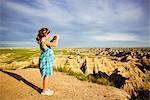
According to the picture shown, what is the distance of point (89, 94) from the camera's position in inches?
278

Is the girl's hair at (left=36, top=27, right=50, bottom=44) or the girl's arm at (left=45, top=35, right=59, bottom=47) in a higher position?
the girl's hair at (left=36, top=27, right=50, bottom=44)

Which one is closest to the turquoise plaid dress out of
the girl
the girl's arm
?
the girl

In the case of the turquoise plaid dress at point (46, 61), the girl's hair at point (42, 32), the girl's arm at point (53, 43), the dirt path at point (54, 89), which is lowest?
the dirt path at point (54, 89)

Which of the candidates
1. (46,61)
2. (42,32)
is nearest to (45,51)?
(46,61)

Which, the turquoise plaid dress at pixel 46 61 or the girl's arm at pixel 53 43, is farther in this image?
the turquoise plaid dress at pixel 46 61

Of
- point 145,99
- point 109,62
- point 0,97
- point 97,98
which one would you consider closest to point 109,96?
point 97,98

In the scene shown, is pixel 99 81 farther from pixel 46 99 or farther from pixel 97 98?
pixel 46 99

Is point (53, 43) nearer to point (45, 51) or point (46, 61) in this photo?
point (45, 51)

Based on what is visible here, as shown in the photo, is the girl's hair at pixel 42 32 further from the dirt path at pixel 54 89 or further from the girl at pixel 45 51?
the dirt path at pixel 54 89

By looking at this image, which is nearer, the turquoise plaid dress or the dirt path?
the turquoise plaid dress

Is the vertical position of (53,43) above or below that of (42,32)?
below

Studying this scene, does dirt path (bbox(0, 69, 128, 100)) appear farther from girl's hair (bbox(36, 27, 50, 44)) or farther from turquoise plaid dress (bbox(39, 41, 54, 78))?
girl's hair (bbox(36, 27, 50, 44))

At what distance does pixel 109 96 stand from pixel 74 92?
116 centimetres

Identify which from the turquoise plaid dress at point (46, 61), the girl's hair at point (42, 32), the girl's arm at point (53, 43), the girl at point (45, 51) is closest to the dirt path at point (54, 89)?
the girl at point (45, 51)
